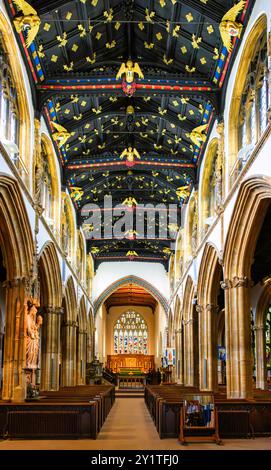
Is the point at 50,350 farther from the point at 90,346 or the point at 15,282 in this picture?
the point at 90,346

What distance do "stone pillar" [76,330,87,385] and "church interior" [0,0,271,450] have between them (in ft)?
11.6

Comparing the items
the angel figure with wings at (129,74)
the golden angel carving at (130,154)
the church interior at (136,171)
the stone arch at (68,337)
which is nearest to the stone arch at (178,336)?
the church interior at (136,171)

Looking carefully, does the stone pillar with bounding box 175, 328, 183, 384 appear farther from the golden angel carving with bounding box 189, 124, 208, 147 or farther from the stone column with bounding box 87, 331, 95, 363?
the golden angel carving with bounding box 189, 124, 208, 147

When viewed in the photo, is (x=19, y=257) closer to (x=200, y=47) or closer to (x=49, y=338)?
(x=49, y=338)

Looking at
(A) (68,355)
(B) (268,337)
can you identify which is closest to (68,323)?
(A) (68,355)

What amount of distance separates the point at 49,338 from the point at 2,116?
9466mm

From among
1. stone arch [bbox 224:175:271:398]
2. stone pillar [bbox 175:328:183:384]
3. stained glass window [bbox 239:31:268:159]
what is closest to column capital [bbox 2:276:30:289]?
stone arch [bbox 224:175:271:398]

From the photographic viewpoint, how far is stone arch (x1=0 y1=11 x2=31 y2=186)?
15.1 meters

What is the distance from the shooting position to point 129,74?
58.9 ft

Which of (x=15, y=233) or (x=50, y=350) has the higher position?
(x=15, y=233)

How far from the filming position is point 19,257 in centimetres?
1750

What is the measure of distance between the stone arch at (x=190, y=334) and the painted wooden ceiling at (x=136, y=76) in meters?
5.78

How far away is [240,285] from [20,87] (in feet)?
26.3
